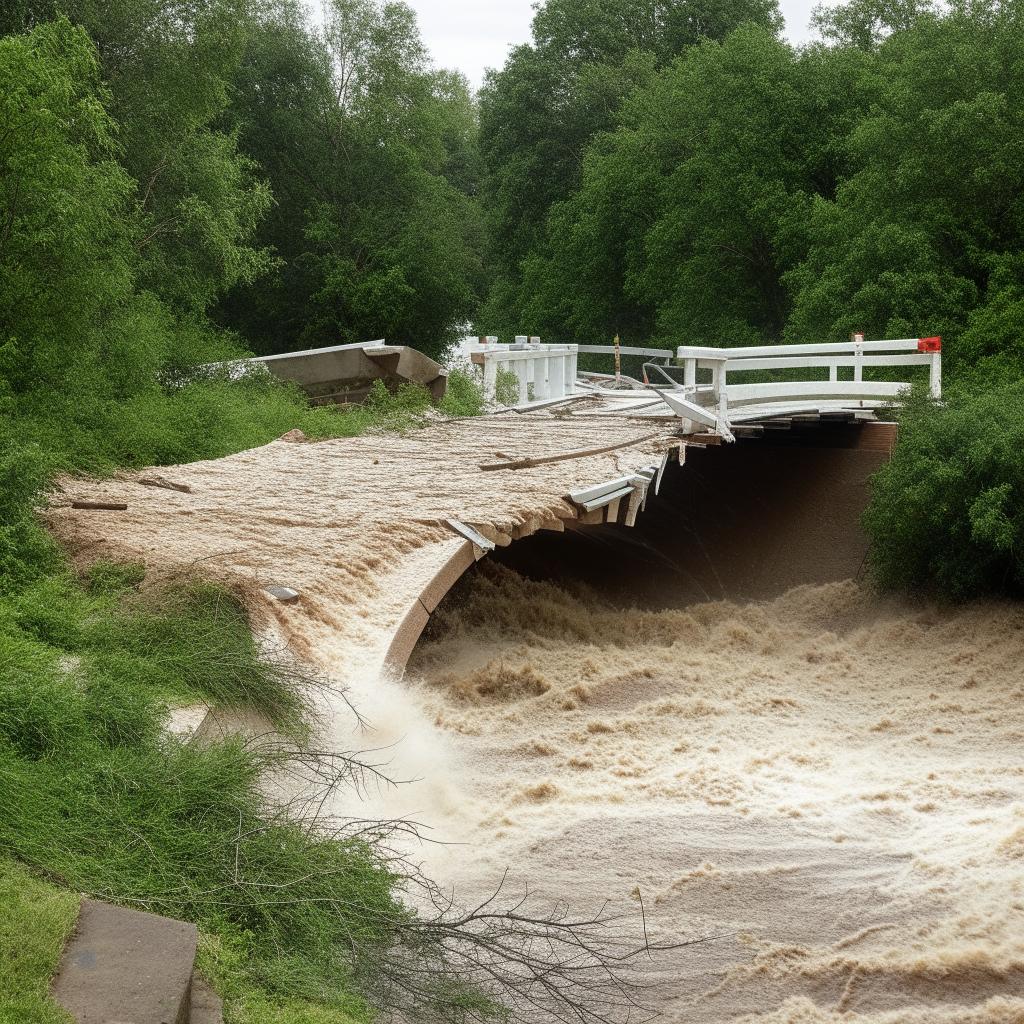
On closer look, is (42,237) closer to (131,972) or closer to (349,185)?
(131,972)

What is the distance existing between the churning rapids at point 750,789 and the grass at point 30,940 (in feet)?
8.11

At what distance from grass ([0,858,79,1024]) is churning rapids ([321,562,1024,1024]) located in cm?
247

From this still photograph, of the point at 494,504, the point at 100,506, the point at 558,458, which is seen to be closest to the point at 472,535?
the point at 494,504

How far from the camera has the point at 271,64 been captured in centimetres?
4062

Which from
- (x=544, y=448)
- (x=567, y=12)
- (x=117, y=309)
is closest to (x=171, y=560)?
(x=544, y=448)

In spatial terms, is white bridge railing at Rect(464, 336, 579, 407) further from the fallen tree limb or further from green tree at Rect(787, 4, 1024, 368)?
the fallen tree limb

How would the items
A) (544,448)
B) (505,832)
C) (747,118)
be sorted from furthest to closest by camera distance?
(747,118)
(544,448)
(505,832)

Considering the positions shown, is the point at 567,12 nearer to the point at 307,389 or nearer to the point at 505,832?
the point at 307,389

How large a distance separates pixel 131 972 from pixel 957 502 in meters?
10.8

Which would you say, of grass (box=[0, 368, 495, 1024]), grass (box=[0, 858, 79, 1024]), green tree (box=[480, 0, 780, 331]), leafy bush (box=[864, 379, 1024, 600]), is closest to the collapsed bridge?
grass (box=[0, 368, 495, 1024])

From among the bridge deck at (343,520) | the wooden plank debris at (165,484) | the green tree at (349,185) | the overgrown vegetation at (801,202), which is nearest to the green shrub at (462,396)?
the bridge deck at (343,520)

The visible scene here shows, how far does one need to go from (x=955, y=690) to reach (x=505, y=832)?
5559 millimetres

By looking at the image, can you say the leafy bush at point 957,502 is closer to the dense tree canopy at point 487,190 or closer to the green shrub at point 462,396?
the dense tree canopy at point 487,190

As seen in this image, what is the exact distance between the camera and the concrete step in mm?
4262
